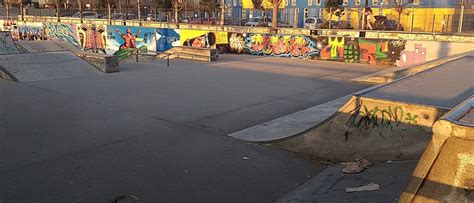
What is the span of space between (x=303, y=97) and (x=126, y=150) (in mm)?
6457

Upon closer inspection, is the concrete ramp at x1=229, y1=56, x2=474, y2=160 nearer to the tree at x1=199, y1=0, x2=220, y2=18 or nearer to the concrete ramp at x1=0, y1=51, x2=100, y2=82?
the concrete ramp at x1=0, y1=51, x2=100, y2=82

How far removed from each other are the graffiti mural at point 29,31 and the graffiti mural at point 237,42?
99.4 ft

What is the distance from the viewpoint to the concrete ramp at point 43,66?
1536cm

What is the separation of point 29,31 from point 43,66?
131 ft

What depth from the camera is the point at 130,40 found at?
35219 millimetres

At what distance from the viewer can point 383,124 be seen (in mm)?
6281

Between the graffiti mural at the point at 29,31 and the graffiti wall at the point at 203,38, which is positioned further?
the graffiti mural at the point at 29,31

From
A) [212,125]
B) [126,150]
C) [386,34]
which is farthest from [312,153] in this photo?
[386,34]

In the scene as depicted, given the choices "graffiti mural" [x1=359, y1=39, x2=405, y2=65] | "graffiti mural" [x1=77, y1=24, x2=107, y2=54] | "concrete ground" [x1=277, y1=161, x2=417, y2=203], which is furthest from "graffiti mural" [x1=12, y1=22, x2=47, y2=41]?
"concrete ground" [x1=277, y1=161, x2=417, y2=203]

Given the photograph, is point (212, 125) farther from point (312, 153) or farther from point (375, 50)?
point (375, 50)

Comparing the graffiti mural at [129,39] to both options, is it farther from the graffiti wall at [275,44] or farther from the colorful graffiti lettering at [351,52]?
the colorful graffiti lettering at [351,52]

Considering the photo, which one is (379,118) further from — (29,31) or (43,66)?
(29,31)

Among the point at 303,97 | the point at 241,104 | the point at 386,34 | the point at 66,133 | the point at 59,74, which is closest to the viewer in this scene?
the point at 66,133

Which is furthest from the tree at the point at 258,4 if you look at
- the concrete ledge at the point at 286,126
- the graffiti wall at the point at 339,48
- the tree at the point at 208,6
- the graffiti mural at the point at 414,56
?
the concrete ledge at the point at 286,126
